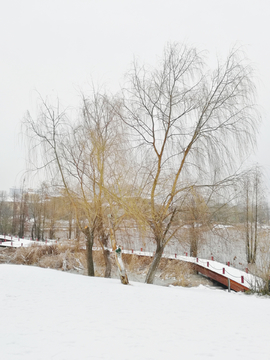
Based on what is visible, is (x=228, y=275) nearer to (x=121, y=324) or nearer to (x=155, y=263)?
(x=155, y=263)

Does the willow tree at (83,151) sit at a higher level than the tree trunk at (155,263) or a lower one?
higher

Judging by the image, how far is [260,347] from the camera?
3357 millimetres

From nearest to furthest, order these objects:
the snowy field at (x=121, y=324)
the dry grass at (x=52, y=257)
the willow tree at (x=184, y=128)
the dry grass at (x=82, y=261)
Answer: the snowy field at (x=121, y=324)
the willow tree at (x=184, y=128)
the dry grass at (x=82, y=261)
the dry grass at (x=52, y=257)

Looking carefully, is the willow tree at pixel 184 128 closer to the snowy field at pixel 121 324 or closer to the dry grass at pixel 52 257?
the snowy field at pixel 121 324

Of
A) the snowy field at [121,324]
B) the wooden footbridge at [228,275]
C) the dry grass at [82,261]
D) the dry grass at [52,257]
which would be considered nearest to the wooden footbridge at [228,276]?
the wooden footbridge at [228,275]

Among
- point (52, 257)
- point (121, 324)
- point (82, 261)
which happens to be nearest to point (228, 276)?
point (82, 261)

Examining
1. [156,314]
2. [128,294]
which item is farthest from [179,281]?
[156,314]

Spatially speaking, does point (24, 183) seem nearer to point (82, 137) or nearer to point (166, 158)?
point (82, 137)

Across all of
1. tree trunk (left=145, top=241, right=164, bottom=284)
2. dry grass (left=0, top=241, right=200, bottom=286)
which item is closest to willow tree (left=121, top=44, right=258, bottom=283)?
tree trunk (left=145, top=241, right=164, bottom=284)

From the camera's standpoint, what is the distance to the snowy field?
3.09m

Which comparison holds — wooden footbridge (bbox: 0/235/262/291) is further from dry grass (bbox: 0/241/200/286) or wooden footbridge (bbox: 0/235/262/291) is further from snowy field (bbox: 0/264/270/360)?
snowy field (bbox: 0/264/270/360)

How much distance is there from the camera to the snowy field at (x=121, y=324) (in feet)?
10.1

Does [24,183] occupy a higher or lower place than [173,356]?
higher

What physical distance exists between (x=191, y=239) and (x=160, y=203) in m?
1.57
